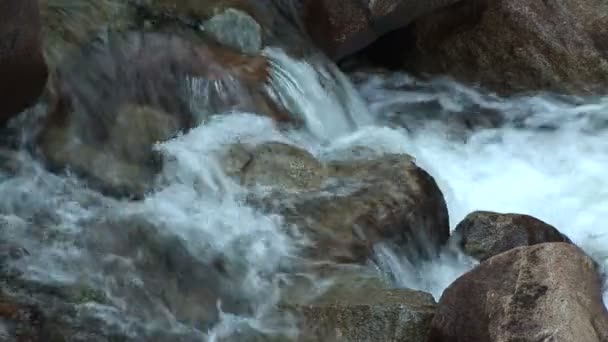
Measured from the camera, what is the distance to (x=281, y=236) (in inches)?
212

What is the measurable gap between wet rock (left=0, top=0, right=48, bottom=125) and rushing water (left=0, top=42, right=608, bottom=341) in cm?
35

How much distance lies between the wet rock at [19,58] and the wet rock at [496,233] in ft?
9.05

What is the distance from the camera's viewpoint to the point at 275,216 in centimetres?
552

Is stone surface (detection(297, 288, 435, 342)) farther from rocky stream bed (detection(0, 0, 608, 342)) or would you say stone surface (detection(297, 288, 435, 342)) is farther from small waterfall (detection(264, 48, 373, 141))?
small waterfall (detection(264, 48, 373, 141))

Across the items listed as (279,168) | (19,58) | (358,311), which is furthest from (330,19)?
(358,311)

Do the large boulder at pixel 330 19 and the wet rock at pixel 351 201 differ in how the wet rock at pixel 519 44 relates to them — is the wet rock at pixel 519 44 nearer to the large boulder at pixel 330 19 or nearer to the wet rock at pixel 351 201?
the large boulder at pixel 330 19

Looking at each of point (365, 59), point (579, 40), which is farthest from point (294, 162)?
point (579, 40)

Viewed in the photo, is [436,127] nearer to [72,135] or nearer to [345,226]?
[345,226]

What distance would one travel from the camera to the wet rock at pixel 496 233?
5.80m

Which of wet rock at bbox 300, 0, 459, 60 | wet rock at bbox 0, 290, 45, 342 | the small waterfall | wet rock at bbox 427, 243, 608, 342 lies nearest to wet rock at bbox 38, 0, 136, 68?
the small waterfall

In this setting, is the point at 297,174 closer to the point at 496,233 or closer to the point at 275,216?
the point at 275,216

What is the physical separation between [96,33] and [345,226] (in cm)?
235

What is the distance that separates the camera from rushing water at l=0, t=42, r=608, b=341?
479cm

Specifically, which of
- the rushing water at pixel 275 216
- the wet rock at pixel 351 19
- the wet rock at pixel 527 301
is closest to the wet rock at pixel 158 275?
the rushing water at pixel 275 216
